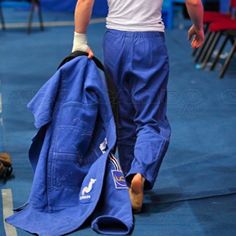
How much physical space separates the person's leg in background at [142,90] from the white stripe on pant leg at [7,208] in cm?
62

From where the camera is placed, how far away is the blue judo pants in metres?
3.33

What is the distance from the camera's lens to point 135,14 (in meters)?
3.30

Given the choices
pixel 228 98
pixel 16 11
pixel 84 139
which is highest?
pixel 84 139

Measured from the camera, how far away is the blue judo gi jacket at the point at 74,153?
3236mm

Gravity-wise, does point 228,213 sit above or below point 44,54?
above

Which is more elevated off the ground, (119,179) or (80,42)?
(80,42)

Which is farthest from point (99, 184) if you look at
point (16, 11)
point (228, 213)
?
point (16, 11)

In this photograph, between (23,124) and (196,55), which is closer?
(23,124)

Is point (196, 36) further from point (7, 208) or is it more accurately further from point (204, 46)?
point (204, 46)

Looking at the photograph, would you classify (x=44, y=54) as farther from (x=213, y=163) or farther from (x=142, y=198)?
(x=142, y=198)

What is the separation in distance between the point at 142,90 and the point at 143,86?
0.09 ft

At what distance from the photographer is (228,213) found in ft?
11.0

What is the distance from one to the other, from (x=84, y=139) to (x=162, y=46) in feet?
2.05

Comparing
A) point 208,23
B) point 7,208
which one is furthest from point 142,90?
point 208,23
